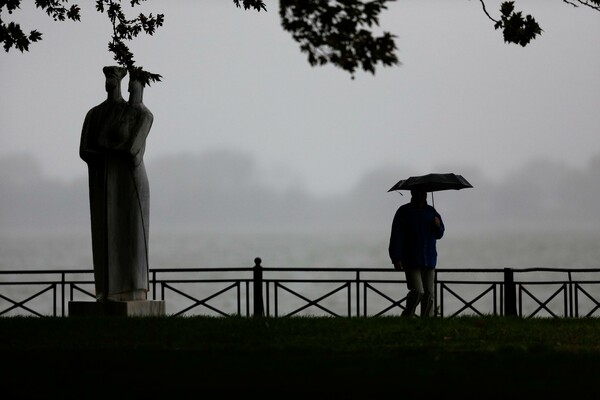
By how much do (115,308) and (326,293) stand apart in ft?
99.6

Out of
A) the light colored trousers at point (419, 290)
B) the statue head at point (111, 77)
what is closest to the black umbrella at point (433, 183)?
the light colored trousers at point (419, 290)

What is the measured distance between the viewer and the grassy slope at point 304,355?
1086 cm

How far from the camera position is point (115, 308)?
1655cm

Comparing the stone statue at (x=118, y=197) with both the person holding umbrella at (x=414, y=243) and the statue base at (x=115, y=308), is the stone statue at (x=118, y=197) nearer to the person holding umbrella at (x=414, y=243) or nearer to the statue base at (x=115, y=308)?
the statue base at (x=115, y=308)

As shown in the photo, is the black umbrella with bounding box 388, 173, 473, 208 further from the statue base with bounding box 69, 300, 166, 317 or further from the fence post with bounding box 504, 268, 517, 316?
the statue base with bounding box 69, 300, 166, 317

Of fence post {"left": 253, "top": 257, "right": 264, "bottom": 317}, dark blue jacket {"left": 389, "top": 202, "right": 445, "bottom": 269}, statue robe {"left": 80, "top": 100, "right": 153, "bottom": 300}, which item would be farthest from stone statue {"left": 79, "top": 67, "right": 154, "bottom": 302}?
fence post {"left": 253, "top": 257, "right": 264, "bottom": 317}

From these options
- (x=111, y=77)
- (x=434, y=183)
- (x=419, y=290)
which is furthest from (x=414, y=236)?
(x=111, y=77)

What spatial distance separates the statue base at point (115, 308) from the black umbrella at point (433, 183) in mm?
3982

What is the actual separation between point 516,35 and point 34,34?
23.6ft

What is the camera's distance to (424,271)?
17047 millimetres

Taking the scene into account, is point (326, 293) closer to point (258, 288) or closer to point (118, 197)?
point (258, 288)

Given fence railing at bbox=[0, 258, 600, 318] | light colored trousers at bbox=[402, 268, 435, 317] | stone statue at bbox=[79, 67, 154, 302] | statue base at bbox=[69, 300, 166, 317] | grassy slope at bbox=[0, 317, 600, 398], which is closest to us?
grassy slope at bbox=[0, 317, 600, 398]

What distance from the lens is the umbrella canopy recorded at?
17.3 meters

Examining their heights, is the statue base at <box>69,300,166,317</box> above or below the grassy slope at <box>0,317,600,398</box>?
above
